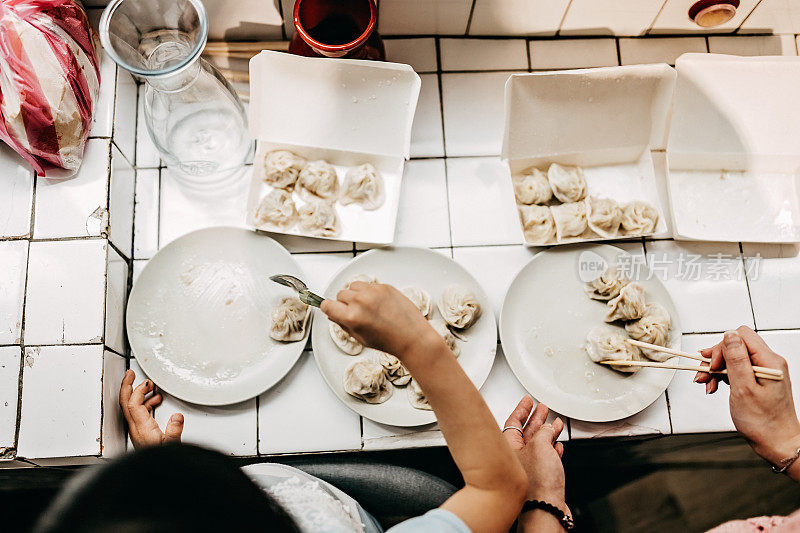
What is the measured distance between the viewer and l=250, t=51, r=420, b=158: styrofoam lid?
4.78 ft

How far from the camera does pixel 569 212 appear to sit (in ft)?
4.87

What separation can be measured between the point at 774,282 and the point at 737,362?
1.70ft

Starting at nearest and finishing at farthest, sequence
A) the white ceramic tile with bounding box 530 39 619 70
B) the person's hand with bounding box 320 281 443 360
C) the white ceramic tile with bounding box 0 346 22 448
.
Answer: the person's hand with bounding box 320 281 443 360 → the white ceramic tile with bounding box 0 346 22 448 → the white ceramic tile with bounding box 530 39 619 70

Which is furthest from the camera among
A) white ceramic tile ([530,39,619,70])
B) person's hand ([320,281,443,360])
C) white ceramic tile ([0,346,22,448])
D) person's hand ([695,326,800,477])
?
white ceramic tile ([530,39,619,70])

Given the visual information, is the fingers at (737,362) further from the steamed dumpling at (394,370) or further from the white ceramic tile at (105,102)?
the white ceramic tile at (105,102)

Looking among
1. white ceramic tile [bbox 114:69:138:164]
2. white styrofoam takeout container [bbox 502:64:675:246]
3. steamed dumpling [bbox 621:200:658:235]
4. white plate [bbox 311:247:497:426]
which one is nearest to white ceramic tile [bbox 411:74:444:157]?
white styrofoam takeout container [bbox 502:64:675:246]

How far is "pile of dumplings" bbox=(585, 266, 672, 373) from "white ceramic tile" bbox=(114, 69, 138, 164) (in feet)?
4.20

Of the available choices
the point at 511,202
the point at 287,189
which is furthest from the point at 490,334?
the point at 287,189

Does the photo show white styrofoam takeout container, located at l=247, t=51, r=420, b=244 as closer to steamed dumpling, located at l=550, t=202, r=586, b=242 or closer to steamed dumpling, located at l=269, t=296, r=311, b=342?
steamed dumpling, located at l=269, t=296, r=311, b=342

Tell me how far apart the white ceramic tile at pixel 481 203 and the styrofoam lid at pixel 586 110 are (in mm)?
102

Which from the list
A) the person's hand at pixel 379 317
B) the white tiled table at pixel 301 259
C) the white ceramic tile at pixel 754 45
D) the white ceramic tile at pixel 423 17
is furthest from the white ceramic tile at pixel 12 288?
the white ceramic tile at pixel 754 45

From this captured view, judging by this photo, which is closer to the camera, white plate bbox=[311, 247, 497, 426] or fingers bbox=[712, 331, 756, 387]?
fingers bbox=[712, 331, 756, 387]

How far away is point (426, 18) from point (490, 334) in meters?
0.90

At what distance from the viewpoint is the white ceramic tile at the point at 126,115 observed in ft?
4.81
